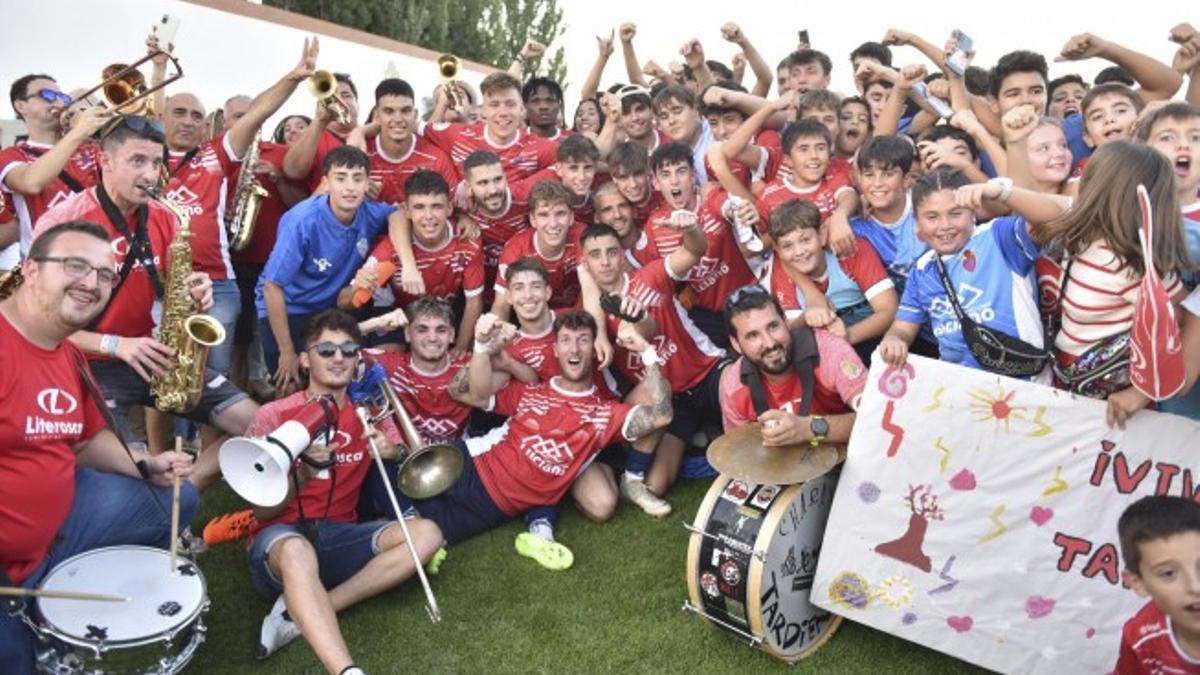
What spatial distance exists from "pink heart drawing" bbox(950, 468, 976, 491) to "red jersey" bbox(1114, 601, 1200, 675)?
745 mm

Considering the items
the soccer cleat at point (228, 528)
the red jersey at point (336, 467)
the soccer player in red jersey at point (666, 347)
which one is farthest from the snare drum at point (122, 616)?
the soccer player in red jersey at point (666, 347)

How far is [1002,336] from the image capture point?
12.5ft

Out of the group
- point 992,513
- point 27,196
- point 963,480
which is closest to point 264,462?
point 27,196

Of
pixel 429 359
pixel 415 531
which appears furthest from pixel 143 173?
pixel 415 531

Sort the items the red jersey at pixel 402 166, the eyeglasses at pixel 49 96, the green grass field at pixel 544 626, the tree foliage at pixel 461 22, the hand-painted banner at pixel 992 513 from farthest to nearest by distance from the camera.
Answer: the tree foliage at pixel 461 22 → the red jersey at pixel 402 166 → the eyeglasses at pixel 49 96 → the green grass field at pixel 544 626 → the hand-painted banner at pixel 992 513

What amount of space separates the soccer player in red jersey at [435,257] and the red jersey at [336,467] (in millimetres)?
1265

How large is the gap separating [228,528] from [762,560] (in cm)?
323

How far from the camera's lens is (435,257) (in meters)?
6.18

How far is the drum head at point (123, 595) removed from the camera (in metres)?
3.20

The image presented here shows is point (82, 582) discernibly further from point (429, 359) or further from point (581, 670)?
point (429, 359)

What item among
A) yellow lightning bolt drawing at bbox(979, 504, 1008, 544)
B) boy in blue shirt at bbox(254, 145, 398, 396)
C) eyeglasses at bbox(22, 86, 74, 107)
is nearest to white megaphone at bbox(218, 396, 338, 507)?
boy in blue shirt at bbox(254, 145, 398, 396)

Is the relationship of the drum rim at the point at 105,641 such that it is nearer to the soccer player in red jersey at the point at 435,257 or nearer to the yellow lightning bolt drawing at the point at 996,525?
the soccer player in red jersey at the point at 435,257

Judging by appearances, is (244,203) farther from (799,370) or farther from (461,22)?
(461,22)

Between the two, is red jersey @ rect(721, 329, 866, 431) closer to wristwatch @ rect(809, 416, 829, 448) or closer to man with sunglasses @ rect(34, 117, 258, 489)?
wristwatch @ rect(809, 416, 829, 448)
